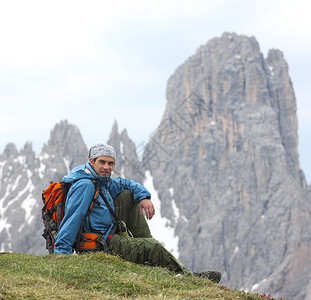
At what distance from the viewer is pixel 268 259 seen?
196 m

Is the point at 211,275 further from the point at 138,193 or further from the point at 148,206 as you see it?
the point at 138,193

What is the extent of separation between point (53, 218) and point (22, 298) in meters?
4.31

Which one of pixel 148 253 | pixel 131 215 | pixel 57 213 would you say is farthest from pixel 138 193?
pixel 57 213

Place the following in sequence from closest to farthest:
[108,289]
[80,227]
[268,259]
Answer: [108,289] → [80,227] → [268,259]

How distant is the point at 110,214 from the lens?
36.0 ft

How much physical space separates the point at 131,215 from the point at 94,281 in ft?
10.6

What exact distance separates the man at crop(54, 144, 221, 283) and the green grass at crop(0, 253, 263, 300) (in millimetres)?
475

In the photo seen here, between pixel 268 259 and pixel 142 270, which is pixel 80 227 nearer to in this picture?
pixel 142 270

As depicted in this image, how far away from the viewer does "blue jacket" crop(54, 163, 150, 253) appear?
10.5m

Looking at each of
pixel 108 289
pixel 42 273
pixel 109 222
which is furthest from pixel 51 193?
pixel 108 289

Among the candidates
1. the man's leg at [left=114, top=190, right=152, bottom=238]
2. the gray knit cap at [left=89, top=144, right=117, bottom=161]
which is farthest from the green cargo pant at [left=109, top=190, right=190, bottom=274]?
the gray knit cap at [left=89, top=144, right=117, bottom=161]

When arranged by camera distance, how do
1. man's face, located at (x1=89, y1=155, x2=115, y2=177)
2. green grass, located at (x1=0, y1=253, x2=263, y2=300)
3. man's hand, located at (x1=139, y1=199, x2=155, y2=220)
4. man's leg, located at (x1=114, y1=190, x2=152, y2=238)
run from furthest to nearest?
man's leg, located at (x1=114, y1=190, x2=152, y2=238) → man's face, located at (x1=89, y1=155, x2=115, y2=177) → man's hand, located at (x1=139, y1=199, x2=155, y2=220) → green grass, located at (x1=0, y1=253, x2=263, y2=300)

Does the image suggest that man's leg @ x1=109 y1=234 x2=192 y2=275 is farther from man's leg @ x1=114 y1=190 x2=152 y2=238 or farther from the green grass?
man's leg @ x1=114 y1=190 x2=152 y2=238

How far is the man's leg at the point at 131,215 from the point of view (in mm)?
11398
